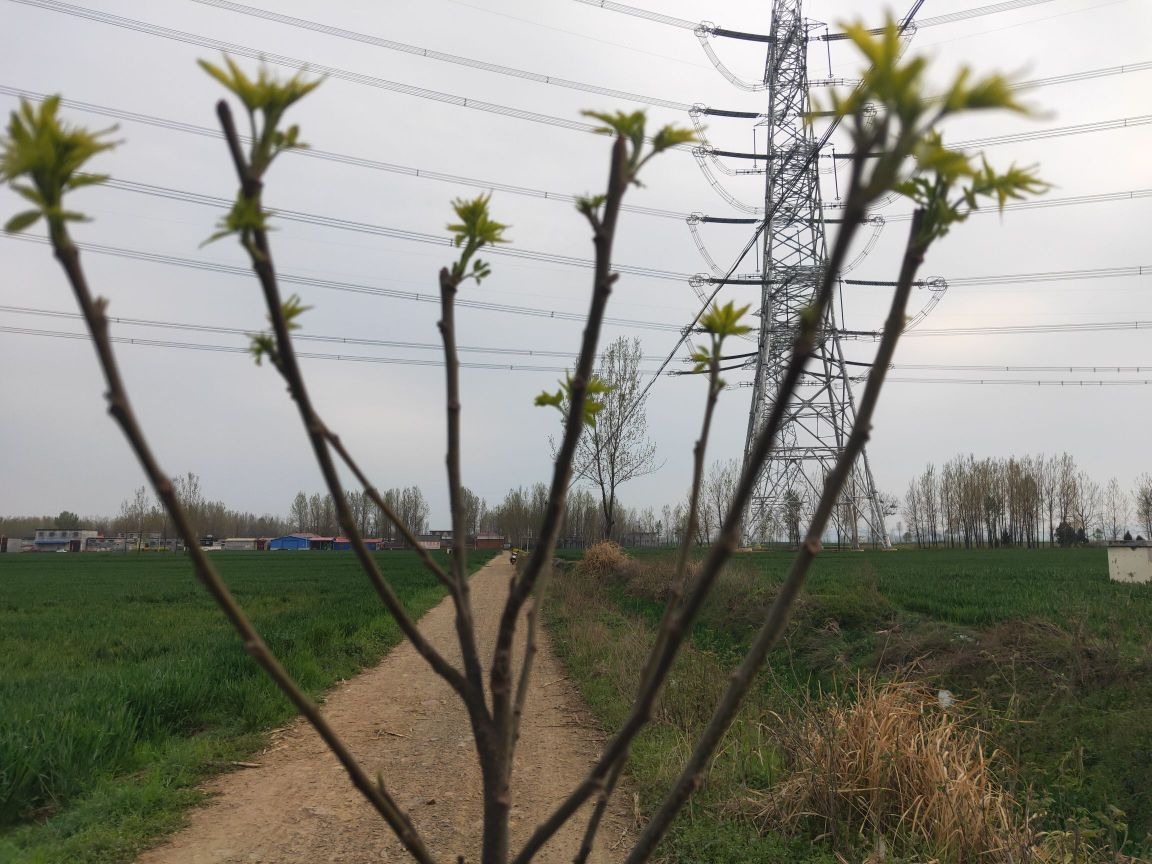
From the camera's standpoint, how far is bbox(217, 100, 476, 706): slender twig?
0.85 meters

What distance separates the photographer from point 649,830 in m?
1.07

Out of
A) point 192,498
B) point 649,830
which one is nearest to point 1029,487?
point 649,830

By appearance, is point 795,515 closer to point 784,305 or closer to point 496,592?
point 784,305

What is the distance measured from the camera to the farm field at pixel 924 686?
4.69m

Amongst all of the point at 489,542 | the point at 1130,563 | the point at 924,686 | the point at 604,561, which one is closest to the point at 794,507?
the point at 604,561

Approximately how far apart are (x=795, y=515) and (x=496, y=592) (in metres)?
19.6

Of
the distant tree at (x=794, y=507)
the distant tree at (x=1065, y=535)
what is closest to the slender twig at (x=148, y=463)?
the distant tree at (x=794, y=507)

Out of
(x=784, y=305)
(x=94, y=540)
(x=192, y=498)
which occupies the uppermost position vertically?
(x=784, y=305)

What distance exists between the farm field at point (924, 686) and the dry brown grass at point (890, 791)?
141mm

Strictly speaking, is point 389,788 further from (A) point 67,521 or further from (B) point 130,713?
(A) point 67,521

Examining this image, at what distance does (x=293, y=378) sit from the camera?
969mm

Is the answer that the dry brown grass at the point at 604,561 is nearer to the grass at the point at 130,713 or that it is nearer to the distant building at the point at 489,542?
the grass at the point at 130,713

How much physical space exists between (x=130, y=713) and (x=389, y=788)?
7.63 ft

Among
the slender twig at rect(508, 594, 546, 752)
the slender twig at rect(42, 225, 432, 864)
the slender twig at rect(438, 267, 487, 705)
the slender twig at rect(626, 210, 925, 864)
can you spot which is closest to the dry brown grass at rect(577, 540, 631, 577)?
the slender twig at rect(508, 594, 546, 752)
